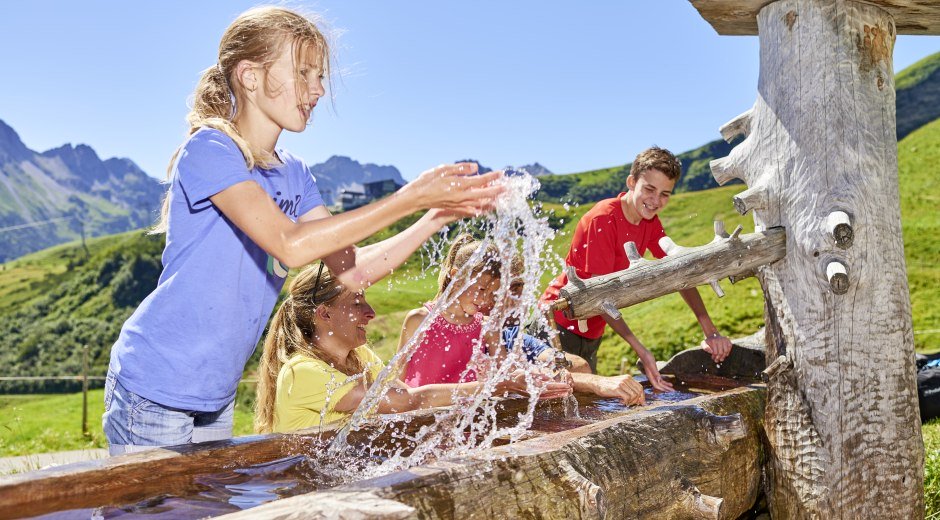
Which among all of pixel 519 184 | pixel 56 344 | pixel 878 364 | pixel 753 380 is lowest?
pixel 56 344

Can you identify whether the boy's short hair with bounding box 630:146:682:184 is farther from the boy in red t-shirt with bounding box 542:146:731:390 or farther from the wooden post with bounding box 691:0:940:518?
the wooden post with bounding box 691:0:940:518

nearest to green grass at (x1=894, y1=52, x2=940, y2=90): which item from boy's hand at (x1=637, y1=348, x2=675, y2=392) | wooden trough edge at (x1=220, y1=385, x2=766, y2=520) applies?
boy's hand at (x1=637, y1=348, x2=675, y2=392)

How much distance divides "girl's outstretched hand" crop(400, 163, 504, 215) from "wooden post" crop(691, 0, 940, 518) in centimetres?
160

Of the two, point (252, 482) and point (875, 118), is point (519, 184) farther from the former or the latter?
point (875, 118)

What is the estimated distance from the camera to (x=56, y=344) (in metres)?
58.9

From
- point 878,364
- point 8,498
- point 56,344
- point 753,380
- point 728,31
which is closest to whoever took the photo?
point 8,498

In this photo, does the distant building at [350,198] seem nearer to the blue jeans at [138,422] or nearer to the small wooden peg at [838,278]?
the small wooden peg at [838,278]

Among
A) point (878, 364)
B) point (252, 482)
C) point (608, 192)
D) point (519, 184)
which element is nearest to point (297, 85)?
point (519, 184)

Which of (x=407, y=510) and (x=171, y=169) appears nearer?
(x=407, y=510)

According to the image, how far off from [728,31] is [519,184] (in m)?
1.97

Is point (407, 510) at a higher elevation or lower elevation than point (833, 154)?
lower

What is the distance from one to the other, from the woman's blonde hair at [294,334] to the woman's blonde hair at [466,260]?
3.12 ft

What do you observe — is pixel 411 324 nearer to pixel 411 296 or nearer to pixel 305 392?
pixel 305 392

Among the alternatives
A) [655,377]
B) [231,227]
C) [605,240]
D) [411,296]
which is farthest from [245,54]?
[411,296]
